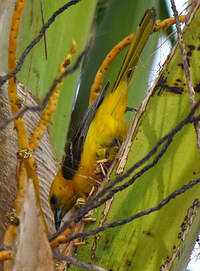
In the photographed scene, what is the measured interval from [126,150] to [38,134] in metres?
0.27

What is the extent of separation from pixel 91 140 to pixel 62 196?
1.14ft

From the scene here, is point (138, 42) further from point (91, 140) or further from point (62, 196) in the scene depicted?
point (62, 196)

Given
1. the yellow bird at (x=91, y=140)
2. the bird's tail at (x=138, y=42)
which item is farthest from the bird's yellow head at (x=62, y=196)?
the bird's tail at (x=138, y=42)

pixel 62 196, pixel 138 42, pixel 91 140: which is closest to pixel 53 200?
pixel 62 196

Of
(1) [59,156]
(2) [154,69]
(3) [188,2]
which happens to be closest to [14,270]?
(2) [154,69]

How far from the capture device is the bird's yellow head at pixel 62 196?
2.38 m

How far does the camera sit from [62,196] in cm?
252

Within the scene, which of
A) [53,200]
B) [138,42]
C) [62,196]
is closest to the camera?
[138,42]

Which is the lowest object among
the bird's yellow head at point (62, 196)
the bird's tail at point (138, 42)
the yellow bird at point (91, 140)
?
the bird's yellow head at point (62, 196)

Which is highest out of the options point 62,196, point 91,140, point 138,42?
point 138,42

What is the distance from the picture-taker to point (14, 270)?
2.97 feet

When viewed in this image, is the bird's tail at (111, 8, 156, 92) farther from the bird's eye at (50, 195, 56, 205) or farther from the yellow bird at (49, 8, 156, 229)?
the bird's eye at (50, 195, 56, 205)

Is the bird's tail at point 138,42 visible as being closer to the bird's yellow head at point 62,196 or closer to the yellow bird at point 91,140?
the yellow bird at point 91,140

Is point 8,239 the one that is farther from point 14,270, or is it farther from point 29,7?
point 29,7
